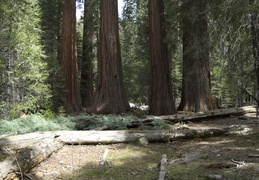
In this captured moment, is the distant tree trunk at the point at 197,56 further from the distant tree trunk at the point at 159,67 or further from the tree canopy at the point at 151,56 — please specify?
the distant tree trunk at the point at 159,67

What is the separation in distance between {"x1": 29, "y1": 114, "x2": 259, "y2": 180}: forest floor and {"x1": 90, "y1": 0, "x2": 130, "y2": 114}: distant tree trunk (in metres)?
5.14

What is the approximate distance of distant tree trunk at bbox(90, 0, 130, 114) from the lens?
10.9 m

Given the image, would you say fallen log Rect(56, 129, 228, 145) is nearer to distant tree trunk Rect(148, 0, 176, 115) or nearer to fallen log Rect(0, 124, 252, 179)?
fallen log Rect(0, 124, 252, 179)

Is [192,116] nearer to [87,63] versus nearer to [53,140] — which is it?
[53,140]

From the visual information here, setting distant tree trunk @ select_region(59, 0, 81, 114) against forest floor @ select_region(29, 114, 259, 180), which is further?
distant tree trunk @ select_region(59, 0, 81, 114)

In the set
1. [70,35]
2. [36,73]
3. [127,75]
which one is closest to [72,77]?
[70,35]

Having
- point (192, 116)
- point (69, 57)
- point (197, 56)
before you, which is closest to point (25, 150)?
point (192, 116)

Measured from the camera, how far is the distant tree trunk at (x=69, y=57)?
1295cm

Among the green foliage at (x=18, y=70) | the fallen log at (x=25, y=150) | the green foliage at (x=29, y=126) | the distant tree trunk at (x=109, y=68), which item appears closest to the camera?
the fallen log at (x=25, y=150)

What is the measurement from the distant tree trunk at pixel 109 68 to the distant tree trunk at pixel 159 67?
5.60 feet

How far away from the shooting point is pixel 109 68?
36.4ft

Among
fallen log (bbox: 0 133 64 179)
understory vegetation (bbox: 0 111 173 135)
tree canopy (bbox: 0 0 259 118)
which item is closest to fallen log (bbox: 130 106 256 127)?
understory vegetation (bbox: 0 111 173 135)

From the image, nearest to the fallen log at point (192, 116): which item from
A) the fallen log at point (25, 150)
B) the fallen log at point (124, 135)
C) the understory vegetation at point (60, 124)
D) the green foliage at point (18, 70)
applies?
the understory vegetation at point (60, 124)

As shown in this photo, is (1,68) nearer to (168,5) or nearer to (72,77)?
(72,77)
